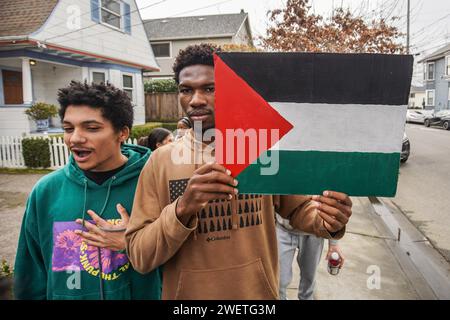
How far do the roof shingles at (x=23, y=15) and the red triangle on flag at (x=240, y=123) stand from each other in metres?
12.0

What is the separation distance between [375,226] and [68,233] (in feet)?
18.0

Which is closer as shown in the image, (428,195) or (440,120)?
(428,195)

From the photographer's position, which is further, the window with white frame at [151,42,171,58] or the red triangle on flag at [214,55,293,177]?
the window with white frame at [151,42,171,58]

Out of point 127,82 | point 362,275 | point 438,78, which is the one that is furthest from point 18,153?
point 438,78

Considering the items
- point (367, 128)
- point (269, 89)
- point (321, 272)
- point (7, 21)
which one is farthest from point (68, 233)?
point (7, 21)

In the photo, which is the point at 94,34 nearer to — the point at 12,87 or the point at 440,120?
the point at 12,87

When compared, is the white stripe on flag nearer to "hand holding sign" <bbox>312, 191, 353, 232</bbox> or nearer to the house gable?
"hand holding sign" <bbox>312, 191, 353, 232</bbox>

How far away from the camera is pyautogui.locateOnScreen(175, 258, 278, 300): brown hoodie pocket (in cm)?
149

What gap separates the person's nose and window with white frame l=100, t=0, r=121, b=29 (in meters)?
14.2

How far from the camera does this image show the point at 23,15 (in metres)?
11.6

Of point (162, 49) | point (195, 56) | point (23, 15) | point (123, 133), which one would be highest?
point (162, 49)

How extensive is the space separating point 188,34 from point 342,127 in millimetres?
28963

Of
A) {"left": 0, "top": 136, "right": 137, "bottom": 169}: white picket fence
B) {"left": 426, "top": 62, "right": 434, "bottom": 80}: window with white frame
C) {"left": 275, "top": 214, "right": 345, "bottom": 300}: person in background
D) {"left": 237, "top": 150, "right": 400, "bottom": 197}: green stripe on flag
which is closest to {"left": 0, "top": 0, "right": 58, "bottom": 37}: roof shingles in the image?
{"left": 0, "top": 136, "right": 137, "bottom": 169}: white picket fence
